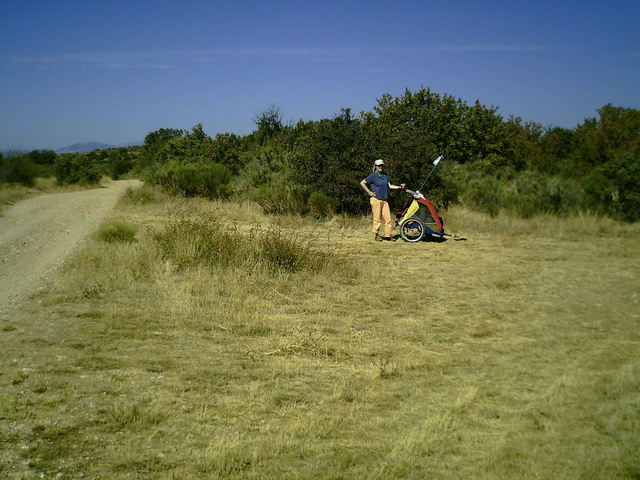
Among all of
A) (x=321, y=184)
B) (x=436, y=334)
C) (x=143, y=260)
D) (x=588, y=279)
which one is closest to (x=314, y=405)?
(x=436, y=334)

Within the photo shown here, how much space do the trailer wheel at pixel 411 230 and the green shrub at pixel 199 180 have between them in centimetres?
908

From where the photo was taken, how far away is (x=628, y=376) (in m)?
5.19

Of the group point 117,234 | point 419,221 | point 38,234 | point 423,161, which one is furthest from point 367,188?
point 38,234

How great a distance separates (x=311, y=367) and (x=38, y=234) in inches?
428

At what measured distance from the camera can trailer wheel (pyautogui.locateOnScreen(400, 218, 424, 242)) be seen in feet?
43.8

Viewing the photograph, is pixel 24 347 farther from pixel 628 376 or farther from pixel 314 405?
pixel 628 376

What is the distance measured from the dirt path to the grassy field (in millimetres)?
623

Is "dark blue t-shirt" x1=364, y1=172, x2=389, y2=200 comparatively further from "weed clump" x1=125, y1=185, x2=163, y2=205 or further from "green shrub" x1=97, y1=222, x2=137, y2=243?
"weed clump" x1=125, y1=185, x2=163, y2=205

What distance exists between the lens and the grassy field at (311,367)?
12.6 ft

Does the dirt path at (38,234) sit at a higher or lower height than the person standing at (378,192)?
lower

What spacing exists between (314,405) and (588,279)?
6.64 metres

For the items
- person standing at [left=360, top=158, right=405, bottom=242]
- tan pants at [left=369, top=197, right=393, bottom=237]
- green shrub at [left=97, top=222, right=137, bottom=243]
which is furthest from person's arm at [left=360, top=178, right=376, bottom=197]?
green shrub at [left=97, top=222, right=137, bottom=243]

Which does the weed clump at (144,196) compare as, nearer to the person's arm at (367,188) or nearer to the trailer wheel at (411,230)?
the person's arm at (367,188)

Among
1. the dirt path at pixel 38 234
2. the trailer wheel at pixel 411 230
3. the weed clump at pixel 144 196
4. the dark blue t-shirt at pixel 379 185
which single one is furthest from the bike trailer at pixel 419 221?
the weed clump at pixel 144 196
